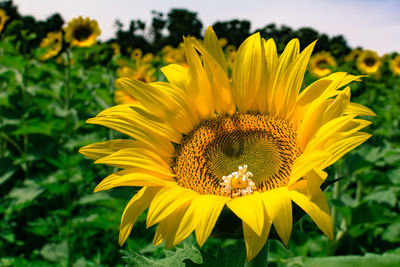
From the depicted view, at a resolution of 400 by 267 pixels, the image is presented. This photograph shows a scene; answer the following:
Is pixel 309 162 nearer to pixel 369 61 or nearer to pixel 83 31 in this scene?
pixel 83 31

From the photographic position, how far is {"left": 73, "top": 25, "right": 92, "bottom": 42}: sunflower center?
247 inches

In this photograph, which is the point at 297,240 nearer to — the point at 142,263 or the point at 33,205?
the point at 142,263

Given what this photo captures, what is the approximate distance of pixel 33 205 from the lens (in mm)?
4090

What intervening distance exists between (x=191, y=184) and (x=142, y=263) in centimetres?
32

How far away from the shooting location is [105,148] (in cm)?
126

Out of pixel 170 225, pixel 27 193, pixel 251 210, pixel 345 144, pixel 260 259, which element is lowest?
pixel 27 193

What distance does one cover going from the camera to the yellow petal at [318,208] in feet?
2.94

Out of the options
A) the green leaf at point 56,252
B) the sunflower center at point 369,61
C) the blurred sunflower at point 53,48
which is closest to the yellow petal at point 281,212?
the green leaf at point 56,252

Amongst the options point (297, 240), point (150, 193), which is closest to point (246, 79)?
point (150, 193)

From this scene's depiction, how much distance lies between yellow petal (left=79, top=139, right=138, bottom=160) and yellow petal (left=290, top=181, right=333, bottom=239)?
614 millimetres

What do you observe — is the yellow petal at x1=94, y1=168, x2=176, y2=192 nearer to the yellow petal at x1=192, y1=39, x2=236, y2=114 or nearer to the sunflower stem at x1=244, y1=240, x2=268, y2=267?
the sunflower stem at x1=244, y1=240, x2=268, y2=267

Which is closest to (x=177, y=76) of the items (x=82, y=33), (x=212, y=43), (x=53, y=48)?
(x=212, y=43)

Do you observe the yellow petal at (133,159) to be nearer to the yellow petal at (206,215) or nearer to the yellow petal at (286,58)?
the yellow petal at (206,215)

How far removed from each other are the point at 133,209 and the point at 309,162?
1.80 feet
